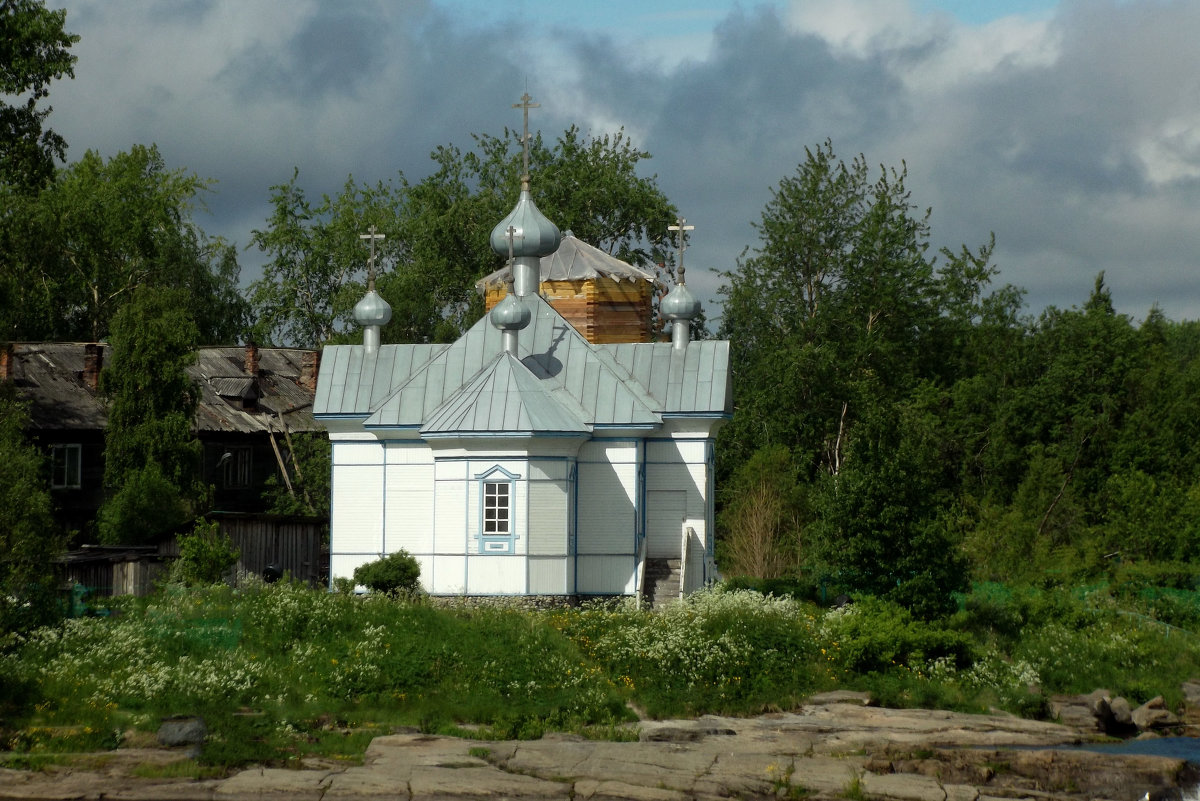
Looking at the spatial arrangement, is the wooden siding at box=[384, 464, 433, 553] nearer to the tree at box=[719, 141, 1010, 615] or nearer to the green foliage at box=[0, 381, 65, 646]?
the green foliage at box=[0, 381, 65, 646]

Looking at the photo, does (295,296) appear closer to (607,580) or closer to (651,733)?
(607,580)

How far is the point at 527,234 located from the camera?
104 feet

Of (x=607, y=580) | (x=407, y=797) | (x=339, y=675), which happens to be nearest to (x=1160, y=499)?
(x=607, y=580)

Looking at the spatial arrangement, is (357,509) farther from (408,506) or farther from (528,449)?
(528,449)

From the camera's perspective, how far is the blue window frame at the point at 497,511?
26.6m

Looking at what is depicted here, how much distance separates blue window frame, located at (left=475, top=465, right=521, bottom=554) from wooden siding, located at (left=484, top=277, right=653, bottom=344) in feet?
37.7

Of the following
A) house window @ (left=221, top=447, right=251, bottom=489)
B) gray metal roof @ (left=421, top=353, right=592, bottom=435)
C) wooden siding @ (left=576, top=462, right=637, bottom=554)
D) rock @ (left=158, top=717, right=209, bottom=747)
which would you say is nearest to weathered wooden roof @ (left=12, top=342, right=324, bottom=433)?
house window @ (left=221, top=447, right=251, bottom=489)

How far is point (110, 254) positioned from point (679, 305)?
31.3 m

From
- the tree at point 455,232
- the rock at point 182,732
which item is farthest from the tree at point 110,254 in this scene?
the rock at point 182,732

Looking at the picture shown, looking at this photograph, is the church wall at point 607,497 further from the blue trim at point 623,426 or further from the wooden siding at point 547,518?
the wooden siding at point 547,518

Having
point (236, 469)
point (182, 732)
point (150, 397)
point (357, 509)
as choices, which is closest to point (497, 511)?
point (357, 509)

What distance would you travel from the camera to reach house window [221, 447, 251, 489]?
1795 inches

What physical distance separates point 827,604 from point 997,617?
3483 mm

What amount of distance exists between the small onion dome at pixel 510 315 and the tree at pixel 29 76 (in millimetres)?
8583
